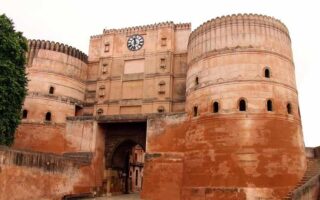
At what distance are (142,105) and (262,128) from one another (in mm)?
8734

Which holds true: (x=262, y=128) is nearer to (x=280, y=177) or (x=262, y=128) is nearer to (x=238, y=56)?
(x=280, y=177)

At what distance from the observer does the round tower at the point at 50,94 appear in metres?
21.3

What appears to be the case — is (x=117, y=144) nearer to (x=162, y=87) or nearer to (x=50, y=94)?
(x=162, y=87)

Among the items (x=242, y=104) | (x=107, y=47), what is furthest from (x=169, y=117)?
(x=107, y=47)

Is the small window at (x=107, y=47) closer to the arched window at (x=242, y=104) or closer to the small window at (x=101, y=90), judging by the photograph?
the small window at (x=101, y=90)

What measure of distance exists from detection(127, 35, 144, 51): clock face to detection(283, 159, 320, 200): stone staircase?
12865 millimetres

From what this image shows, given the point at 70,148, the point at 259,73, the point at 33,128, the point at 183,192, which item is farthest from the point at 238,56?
the point at 33,128

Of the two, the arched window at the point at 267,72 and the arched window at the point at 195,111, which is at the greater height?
the arched window at the point at 267,72

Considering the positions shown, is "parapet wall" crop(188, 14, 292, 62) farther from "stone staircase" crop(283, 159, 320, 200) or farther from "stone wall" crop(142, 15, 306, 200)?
"stone staircase" crop(283, 159, 320, 200)

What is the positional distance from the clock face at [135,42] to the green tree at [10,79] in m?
7.78

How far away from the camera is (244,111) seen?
15750 millimetres

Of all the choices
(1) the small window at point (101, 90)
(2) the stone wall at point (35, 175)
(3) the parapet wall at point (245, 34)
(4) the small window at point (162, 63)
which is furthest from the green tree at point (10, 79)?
(3) the parapet wall at point (245, 34)

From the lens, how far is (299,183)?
15.1 m

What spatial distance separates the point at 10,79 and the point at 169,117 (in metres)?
8.48
